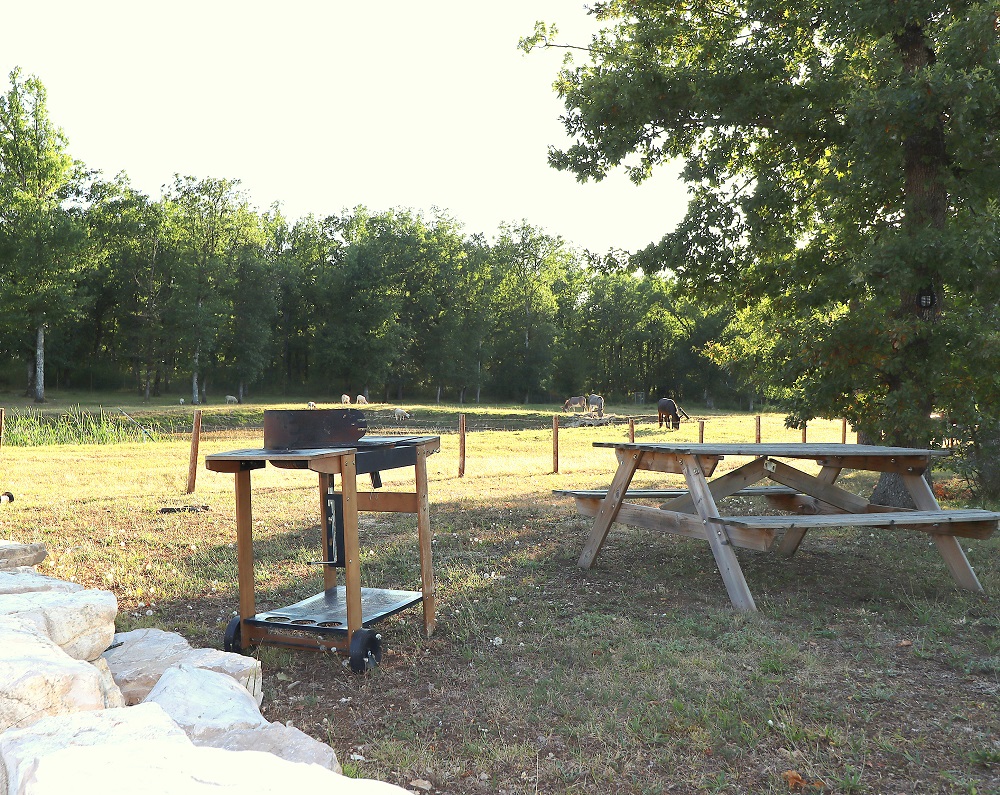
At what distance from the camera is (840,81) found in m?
9.82

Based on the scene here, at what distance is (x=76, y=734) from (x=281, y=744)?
30.4 inches

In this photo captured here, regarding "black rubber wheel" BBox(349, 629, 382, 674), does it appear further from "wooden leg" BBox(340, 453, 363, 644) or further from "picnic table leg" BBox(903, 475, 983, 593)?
"picnic table leg" BBox(903, 475, 983, 593)

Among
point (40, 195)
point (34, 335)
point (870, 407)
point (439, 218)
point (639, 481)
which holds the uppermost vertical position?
point (439, 218)

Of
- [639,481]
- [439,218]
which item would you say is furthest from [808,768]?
[439,218]

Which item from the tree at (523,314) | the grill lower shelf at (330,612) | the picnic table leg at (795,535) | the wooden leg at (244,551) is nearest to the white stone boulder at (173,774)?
the grill lower shelf at (330,612)

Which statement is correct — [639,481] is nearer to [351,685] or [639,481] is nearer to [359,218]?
[351,685]

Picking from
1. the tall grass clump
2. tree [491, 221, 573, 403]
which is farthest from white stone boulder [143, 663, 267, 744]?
tree [491, 221, 573, 403]

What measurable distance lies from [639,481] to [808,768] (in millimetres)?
11220

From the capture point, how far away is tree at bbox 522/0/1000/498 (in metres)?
8.75

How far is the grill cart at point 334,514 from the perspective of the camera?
4469mm

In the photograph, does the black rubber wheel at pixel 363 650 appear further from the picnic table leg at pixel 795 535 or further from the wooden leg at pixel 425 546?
the picnic table leg at pixel 795 535

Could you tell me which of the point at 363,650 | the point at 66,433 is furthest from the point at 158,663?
the point at 66,433

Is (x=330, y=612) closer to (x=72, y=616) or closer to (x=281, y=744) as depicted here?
(x=72, y=616)

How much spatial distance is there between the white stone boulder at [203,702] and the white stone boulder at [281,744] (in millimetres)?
54
